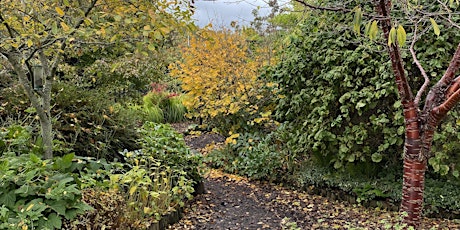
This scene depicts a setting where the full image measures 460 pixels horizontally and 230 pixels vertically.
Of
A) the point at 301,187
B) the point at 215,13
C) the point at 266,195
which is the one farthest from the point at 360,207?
the point at 215,13

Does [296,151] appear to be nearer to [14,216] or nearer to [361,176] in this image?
[361,176]

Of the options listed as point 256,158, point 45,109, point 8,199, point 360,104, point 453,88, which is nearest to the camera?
point 453,88

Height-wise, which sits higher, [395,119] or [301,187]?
[395,119]

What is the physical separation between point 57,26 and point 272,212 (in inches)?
106

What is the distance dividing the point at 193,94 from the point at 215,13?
2.37 metres

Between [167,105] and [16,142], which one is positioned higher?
[167,105]

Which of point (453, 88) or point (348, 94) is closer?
point (453, 88)

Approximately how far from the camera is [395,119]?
3480 mm

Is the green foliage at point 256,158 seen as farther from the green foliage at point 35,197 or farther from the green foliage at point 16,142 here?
the green foliage at point 35,197

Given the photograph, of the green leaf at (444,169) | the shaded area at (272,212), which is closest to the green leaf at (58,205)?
the shaded area at (272,212)

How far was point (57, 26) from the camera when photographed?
258 cm

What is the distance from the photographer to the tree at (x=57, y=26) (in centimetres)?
235

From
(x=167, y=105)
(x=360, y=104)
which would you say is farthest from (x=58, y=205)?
(x=167, y=105)

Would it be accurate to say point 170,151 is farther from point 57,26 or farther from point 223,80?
point 57,26
